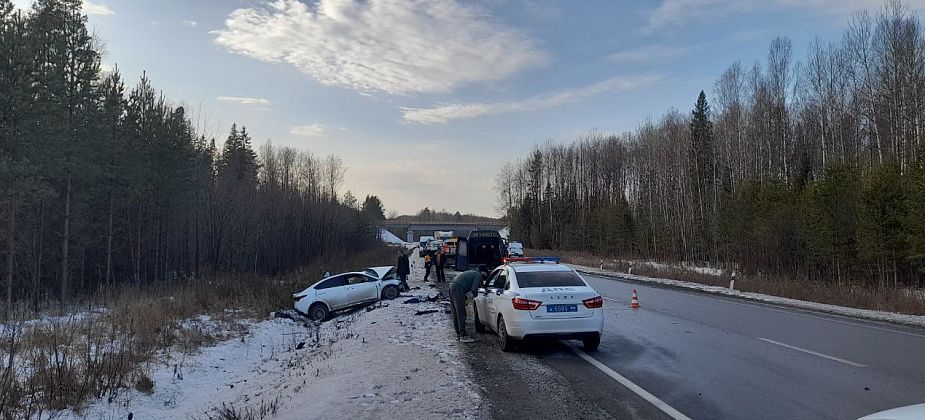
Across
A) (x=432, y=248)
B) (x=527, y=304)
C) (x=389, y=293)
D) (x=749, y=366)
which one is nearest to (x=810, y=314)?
(x=749, y=366)

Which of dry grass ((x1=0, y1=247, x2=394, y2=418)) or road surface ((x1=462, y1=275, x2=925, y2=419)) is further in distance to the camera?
dry grass ((x1=0, y1=247, x2=394, y2=418))

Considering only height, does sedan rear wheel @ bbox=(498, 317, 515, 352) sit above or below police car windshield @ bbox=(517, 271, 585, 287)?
below

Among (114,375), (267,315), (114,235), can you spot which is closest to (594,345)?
(114,375)

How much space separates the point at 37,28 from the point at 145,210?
52.0ft

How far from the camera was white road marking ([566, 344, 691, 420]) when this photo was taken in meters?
6.56

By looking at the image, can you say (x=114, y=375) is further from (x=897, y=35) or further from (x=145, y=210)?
(x=897, y=35)

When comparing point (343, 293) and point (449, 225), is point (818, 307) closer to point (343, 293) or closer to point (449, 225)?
point (343, 293)

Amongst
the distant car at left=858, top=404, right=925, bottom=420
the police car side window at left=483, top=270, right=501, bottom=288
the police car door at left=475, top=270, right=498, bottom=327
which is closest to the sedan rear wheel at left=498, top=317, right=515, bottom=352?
the police car door at left=475, top=270, right=498, bottom=327

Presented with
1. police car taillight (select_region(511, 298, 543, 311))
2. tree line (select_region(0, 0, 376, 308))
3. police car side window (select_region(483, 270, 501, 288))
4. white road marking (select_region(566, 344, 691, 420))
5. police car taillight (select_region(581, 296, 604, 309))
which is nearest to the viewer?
white road marking (select_region(566, 344, 691, 420))

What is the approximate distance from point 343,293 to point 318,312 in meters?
1.32

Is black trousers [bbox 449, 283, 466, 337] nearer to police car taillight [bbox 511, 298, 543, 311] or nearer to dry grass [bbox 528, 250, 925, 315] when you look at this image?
police car taillight [bbox 511, 298, 543, 311]

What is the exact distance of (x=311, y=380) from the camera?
9.61 metres

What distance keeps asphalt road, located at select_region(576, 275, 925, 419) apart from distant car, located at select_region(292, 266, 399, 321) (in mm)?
11628

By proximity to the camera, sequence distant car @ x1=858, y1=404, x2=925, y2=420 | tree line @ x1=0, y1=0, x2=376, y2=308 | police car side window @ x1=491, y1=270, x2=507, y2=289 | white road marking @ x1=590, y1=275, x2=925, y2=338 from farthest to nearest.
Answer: tree line @ x1=0, y1=0, x2=376, y2=308 < white road marking @ x1=590, y1=275, x2=925, y2=338 < police car side window @ x1=491, y1=270, x2=507, y2=289 < distant car @ x1=858, y1=404, x2=925, y2=420
